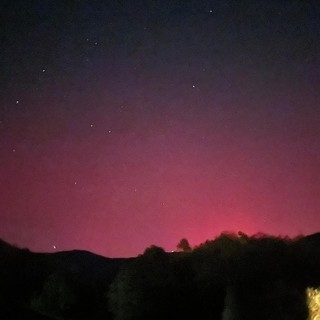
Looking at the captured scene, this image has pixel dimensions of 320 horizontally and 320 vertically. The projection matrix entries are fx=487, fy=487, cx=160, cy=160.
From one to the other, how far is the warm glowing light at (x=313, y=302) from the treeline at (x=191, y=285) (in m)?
0.10

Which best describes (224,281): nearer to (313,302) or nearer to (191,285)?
(191,285)

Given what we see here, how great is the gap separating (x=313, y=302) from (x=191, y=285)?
2459mm

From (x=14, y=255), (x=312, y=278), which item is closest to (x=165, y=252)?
(x=312, y=278)

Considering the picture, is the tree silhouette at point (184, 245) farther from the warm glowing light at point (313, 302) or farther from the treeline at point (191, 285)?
the warm glowing light at point (313, 302)

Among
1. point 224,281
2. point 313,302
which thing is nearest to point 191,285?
point 224,281

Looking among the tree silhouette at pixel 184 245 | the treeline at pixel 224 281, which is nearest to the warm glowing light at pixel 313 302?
the treeline at pixel 224 281

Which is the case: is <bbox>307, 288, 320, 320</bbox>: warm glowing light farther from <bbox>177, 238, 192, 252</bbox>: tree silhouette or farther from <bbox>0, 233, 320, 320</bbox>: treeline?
<bbox>177, 238, 192, 252</bbox>: tree silhouette

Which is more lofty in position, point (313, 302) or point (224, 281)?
point (224, 281)

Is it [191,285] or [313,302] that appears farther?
[191,285]

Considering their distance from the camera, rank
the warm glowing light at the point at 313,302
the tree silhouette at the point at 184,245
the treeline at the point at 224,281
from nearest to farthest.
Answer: the warm glowing light at the point at 313,302, the treeline at the point at 224,281, the tree silhouette at the point at 184,245

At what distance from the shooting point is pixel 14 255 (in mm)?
12617

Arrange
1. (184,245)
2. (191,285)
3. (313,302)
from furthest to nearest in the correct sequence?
(184,245) → (191,285) → (313,302)

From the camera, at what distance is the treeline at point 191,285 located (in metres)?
7.98

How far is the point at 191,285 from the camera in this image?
9422 mm
